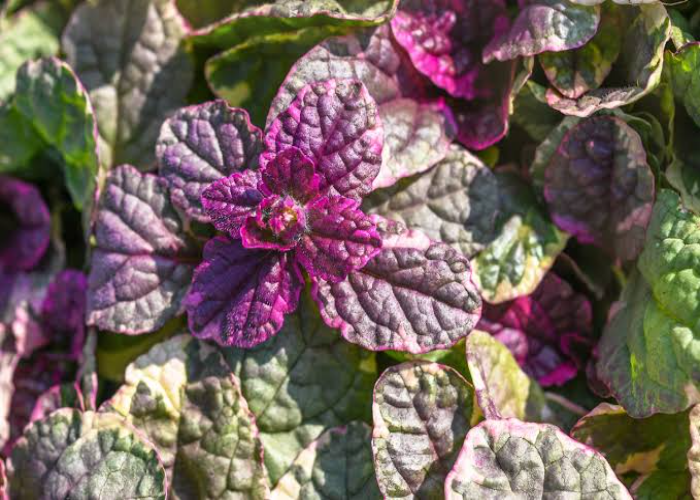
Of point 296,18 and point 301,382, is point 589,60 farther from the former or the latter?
point 301,382

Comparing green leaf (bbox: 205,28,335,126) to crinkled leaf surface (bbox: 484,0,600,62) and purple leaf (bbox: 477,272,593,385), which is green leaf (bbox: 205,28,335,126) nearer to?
crinkled leaf surface (bbox: 484,0,600,62)

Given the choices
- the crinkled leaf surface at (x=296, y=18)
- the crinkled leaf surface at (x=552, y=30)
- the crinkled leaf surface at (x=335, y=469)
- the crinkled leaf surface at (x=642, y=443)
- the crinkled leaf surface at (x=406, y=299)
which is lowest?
the crinkled leaf surface at (x=642, y=443)

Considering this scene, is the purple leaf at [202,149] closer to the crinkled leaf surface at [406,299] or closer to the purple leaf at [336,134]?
the purple leaf at [336,134]

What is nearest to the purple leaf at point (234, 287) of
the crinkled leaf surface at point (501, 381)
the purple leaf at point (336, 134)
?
the purple leaf at point (336, 134)

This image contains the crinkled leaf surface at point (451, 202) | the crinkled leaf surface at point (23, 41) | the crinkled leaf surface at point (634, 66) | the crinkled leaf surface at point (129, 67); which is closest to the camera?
the crinkled leaf surface at point (634, 66)

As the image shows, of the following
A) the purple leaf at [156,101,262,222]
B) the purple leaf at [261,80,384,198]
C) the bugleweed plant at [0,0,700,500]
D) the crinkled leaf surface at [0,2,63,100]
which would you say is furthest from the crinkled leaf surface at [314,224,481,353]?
the crinkled leaf surface at [0,2,63,100]

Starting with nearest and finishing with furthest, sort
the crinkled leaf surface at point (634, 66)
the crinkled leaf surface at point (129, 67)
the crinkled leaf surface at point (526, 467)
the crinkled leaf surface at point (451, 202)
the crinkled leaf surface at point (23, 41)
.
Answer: the crinkled leaf surface at point (526, 467) < the crinkled leaf surface at point (634, 66) < the crinkled leaf surface at point (451, 202) < the crinkled leaf surface at point (129, 67) < the crinkled leaf surface at point (23, 41)
